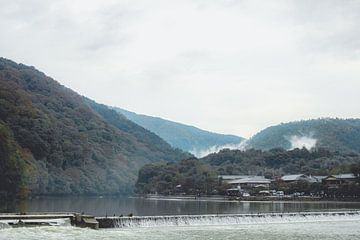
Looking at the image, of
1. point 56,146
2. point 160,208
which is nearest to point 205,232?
Result: point 160,208

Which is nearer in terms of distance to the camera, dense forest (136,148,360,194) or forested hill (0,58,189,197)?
forested hill (0,58,189,197)

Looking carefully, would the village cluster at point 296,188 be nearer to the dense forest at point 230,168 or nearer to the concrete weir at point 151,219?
the dense forest at point 230,168

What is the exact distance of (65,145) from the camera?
331 feet

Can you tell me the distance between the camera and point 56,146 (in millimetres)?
95250

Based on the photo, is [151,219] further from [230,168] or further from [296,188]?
[230,168]

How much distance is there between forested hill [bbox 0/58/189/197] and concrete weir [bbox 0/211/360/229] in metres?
26.7

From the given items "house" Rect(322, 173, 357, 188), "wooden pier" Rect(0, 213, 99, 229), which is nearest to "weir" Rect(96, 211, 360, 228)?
"wooden pier" Rect(0, 213, 99, 229)

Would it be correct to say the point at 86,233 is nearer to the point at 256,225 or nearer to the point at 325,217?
the point at 256,225

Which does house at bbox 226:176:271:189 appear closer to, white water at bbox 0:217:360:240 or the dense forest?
the dense forest

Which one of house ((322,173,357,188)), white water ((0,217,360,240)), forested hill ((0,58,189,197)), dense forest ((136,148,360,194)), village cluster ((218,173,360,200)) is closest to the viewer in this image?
white water ((0,217,360,240))

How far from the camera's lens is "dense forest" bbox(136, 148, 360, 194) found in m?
89.8

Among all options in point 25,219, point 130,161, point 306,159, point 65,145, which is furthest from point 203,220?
point 130,161

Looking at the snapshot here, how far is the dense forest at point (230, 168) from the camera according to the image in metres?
89.8

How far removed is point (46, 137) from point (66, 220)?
2449 inches
